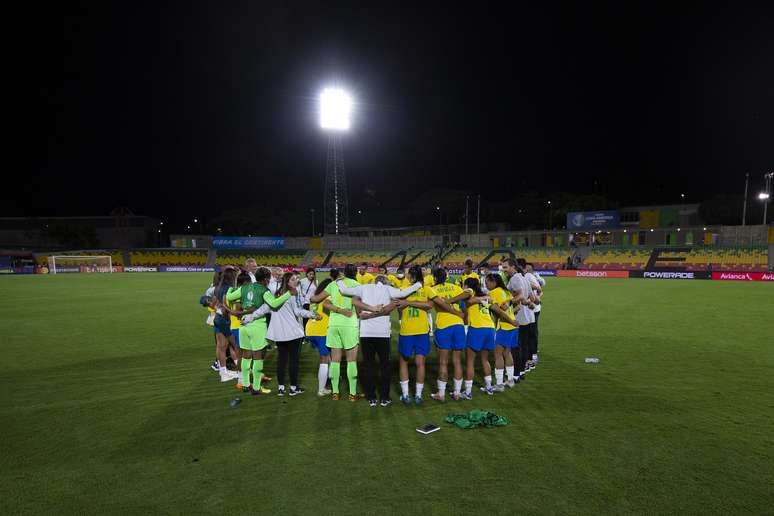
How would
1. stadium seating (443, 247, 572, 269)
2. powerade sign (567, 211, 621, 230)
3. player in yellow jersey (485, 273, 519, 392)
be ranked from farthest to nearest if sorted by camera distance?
powerade sign (567, 211, 621, 230) < stadium seating (443, 247, 572, 269) < player in yellow jersey (485, 273, 519, 392)

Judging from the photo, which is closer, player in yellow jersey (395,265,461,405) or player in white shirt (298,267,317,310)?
player in yellow jersey (395,265,461,405)

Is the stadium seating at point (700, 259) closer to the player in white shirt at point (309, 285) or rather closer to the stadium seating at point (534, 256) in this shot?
the stadium seating at point (534, 256)

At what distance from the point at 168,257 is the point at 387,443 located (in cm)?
6684

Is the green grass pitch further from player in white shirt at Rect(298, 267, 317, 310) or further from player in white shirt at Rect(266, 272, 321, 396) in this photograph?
player in white shirt at Rect(298, 267, 317, 310)

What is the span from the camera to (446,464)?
4.62 metres

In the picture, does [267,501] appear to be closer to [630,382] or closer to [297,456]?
[297,456]

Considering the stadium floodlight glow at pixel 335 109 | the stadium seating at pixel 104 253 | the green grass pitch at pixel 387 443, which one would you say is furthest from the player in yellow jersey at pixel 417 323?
the stadium seating at pixel 104 253

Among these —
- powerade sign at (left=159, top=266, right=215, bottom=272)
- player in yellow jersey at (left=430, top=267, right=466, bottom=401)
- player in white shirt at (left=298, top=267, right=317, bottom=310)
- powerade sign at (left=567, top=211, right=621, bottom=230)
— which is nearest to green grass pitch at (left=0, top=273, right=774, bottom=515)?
player in yellow jersey at (left=430, top=267, right=466, bottom=401)

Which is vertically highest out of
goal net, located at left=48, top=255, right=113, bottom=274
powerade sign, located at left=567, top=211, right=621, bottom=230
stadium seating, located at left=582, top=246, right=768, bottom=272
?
powerade sign, located at left=567, top=211, right=621, bottom=230

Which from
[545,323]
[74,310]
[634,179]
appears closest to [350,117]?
[74,310]

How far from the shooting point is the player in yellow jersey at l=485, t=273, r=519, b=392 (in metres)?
6.80

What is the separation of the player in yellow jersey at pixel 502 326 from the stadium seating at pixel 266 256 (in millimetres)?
58466

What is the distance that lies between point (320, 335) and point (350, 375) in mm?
1110

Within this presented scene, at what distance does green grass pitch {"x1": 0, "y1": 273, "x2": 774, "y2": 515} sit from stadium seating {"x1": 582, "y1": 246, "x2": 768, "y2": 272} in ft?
113
